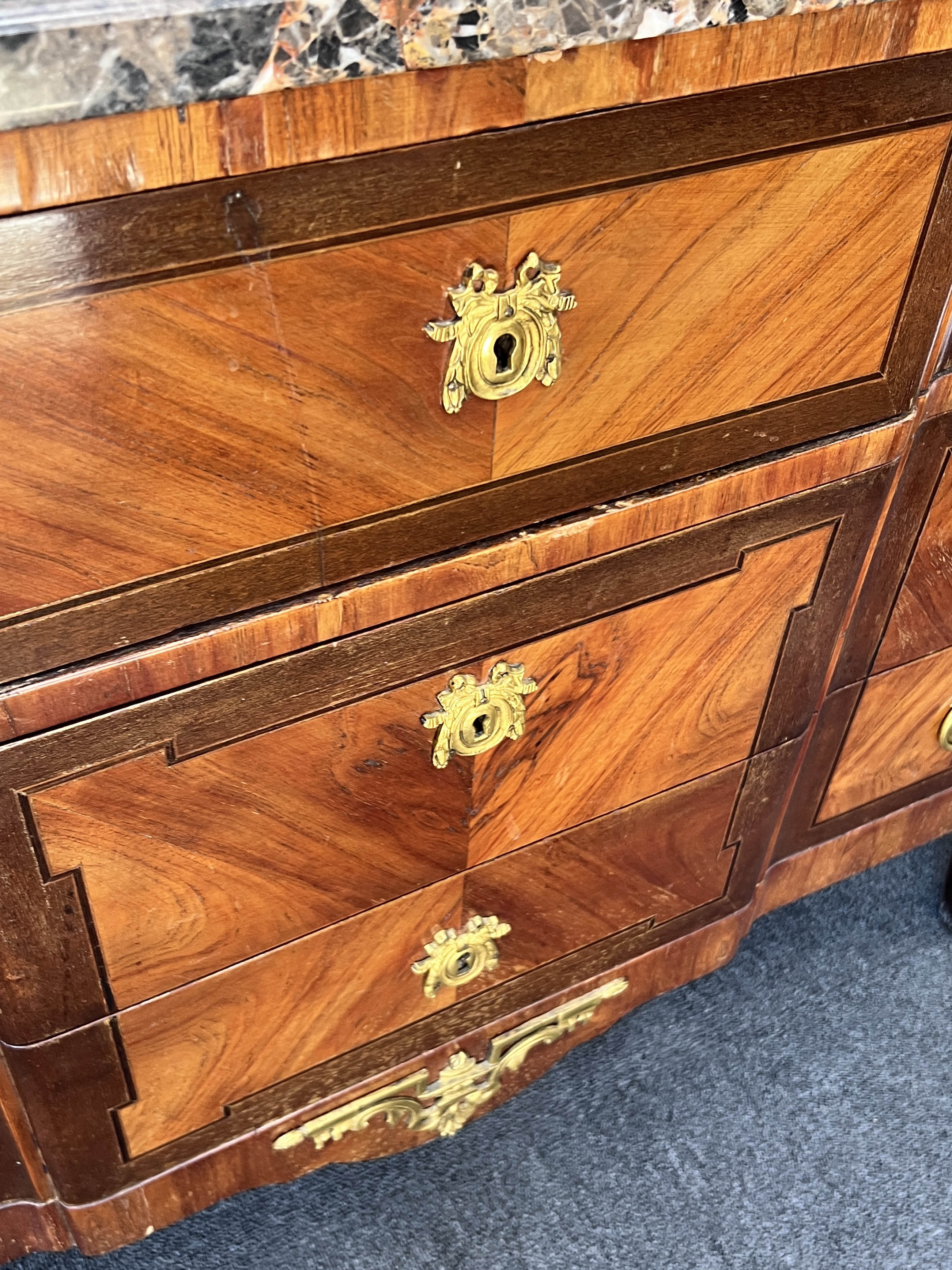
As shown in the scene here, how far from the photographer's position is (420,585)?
1.73 ft

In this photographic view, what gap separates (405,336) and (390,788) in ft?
0.75

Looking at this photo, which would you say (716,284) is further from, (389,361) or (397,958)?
(397,958)

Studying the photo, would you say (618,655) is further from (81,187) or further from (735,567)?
(81,187)

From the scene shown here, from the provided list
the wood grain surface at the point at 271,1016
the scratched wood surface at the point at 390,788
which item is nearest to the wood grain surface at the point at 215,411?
the scratched wood surface at the point at 390,788

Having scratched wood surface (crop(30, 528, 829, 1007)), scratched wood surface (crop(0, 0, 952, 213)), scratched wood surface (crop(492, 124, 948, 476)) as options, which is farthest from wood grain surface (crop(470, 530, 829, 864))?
scratched wood surface (crop(0, 0, 952, 213))

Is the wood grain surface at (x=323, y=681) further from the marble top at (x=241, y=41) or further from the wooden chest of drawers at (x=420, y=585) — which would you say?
the marble top at (x=241, y=41)

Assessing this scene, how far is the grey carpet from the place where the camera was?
809mm

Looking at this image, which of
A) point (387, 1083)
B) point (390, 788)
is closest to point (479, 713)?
point (390, 788)

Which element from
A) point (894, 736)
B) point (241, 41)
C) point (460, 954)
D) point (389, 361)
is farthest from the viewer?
point (894, 736)

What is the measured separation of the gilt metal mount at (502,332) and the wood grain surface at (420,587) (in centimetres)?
8

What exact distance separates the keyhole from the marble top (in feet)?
0.34

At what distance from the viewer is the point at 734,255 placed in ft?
1.66

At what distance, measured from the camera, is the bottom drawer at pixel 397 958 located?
2.05ft

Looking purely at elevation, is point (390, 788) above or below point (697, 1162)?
above
